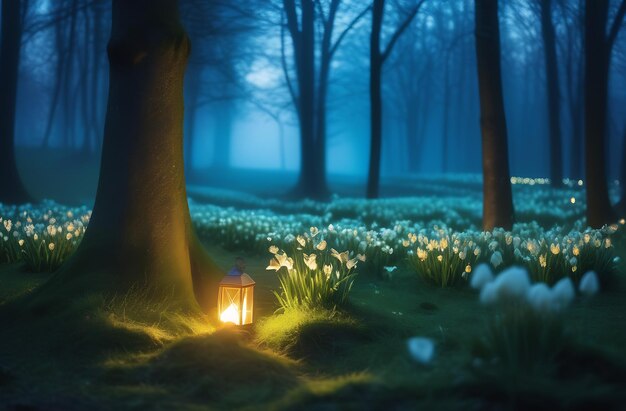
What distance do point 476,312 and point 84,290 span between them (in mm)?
4068

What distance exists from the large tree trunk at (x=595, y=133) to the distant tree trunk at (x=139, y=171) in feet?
29.3

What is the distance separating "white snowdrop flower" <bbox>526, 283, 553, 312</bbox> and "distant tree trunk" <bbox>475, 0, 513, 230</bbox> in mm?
7671

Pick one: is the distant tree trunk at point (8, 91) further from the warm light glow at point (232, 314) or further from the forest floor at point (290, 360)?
the warm light glow at point (232, 314)

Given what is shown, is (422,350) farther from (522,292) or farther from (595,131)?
(595,131)

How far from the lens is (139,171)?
5.77m

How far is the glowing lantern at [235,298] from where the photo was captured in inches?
212

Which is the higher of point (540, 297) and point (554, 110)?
point (554, 110)

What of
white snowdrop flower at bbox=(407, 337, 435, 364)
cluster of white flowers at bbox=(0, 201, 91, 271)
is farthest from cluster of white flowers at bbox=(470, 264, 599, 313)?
cluster of white flowers at bbox=(0, 201, 91, 271)

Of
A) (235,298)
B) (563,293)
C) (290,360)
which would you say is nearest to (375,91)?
(235,298)

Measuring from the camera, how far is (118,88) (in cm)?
582

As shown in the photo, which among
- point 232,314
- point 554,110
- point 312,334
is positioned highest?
point 554,110

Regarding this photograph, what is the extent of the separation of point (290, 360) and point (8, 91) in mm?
14580

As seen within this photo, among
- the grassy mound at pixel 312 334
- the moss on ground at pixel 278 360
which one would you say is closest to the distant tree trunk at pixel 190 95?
the moss on ground at pixel 278 360

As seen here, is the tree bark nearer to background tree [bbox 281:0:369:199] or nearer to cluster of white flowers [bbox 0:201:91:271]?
background tree [bbox 281:0:369:199]
